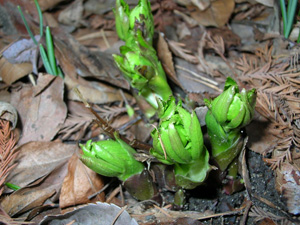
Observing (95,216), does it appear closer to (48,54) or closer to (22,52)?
(48,54)

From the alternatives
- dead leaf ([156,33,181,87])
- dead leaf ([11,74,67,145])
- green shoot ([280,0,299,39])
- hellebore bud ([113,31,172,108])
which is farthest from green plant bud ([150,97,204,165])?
green shoot ([280,0,299,39])

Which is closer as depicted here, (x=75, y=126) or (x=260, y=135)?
(x=260, y=135)

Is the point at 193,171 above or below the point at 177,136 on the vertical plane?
below

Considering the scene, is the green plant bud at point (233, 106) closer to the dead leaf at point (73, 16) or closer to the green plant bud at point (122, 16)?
the green plant bud at point (122, 16)

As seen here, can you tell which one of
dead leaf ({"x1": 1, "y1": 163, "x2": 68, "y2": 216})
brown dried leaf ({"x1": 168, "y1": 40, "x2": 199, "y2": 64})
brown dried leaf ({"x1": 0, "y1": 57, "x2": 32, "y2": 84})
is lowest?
dead leaf ({"x1": 1, "y1": 163, "x2": 68, "y2": 216})

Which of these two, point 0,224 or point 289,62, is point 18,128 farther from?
point 289,62

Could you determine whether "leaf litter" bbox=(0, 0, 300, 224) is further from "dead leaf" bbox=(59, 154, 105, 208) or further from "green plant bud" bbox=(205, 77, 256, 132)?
"green plant bud" bbox=(205, 77, 256, 132)

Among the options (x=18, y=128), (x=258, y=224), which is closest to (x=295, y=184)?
(x=258, y=224)

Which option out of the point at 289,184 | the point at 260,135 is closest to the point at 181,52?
the point at 260,135
